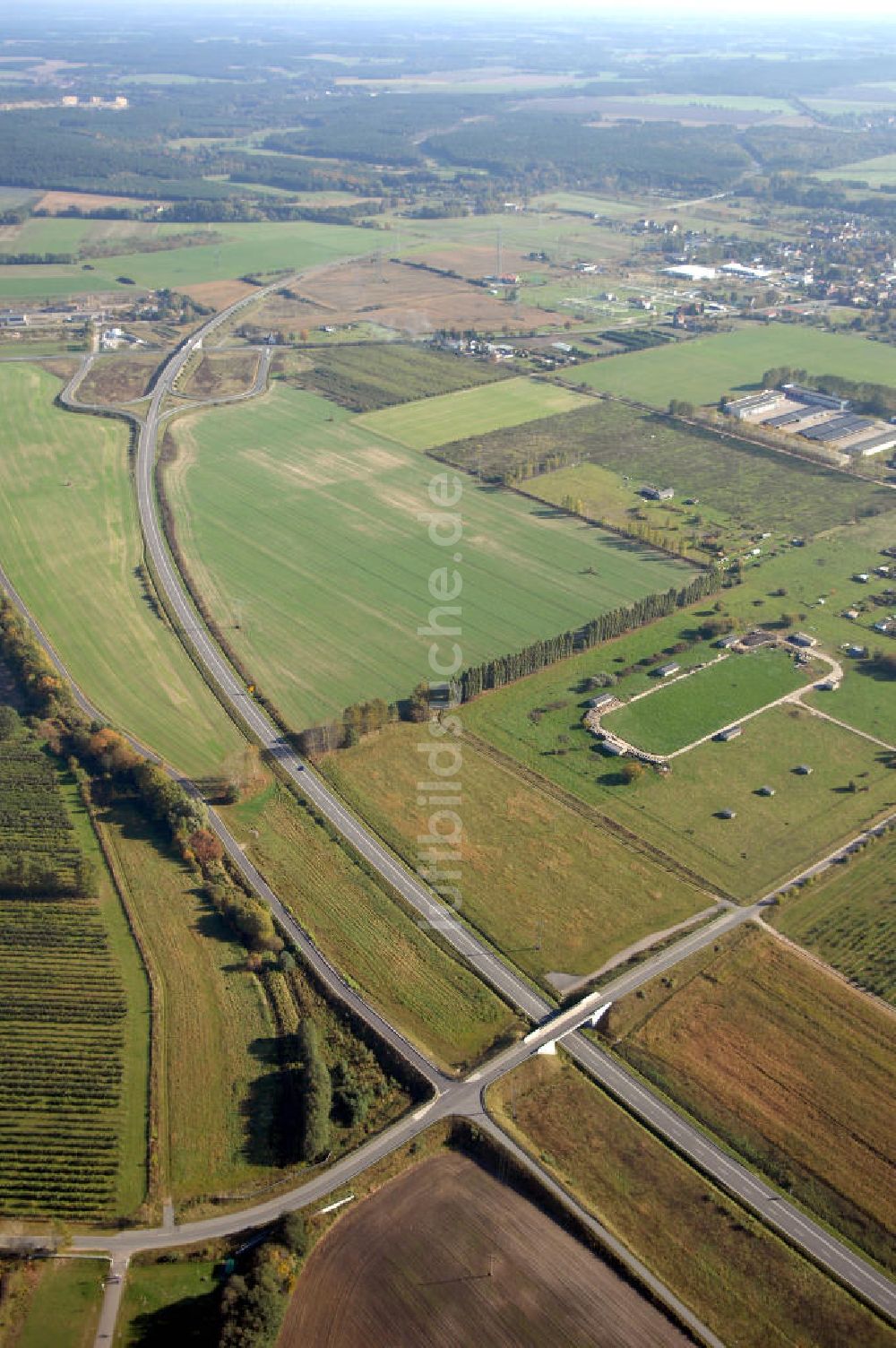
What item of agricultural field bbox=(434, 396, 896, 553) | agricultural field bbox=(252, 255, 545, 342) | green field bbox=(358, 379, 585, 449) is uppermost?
agricultural field bbox=(252, 255, 545, 342)

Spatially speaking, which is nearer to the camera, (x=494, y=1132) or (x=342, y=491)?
(x=494, y=1132)

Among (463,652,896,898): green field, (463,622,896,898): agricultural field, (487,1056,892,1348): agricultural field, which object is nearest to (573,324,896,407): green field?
(463,622,896,898): agricultural field

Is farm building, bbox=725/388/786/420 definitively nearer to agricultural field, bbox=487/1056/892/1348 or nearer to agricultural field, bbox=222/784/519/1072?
agricultural field, bbox=222/784/519/1072

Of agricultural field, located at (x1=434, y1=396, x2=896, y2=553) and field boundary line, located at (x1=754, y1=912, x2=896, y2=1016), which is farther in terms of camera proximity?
agricultural field, located at (x1=434, y1=396, x2=896, y2=553)

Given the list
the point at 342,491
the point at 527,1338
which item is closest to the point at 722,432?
the point at 342,491

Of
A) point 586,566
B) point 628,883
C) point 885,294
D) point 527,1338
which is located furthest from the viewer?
point 885,294

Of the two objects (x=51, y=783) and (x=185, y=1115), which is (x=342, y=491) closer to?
(x=51, y=783)
